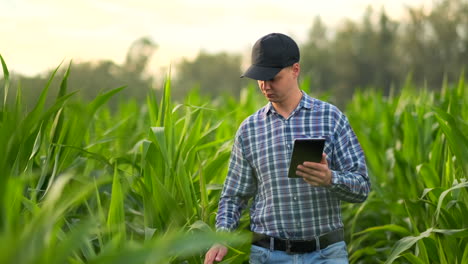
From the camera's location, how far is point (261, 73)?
2.38 metres

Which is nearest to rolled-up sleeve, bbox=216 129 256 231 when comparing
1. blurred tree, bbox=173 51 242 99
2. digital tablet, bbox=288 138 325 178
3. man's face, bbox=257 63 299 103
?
man's face, bbox=257 63 299 103

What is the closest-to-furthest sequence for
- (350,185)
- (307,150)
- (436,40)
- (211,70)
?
(307,150) → (350,185) → (436,40) → (211,70)

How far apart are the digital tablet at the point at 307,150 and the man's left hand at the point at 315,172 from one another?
2 centimetres

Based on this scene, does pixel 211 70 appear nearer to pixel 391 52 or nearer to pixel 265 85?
pixel 391 52

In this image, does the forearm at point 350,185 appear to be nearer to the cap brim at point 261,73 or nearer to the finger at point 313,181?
the finger at point 313,181

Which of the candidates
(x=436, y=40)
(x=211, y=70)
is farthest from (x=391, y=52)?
(x=211, y=70)

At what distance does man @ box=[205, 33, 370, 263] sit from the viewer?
2424 mm

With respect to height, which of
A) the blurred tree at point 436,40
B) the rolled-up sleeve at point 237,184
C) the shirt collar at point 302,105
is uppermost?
the shirt collar at point 302,105

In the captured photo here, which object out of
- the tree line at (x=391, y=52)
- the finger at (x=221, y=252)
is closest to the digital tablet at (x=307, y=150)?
the finger at (x=221, y=252)

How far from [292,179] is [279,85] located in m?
0.34

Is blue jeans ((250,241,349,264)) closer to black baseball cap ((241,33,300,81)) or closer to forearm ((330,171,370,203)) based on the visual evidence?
forearm ((330,171,370,203))

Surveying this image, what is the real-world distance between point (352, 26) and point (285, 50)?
54.5 meters

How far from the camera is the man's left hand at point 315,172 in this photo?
7.25 ft

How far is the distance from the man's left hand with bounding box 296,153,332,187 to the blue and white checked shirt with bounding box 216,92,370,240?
16cm
